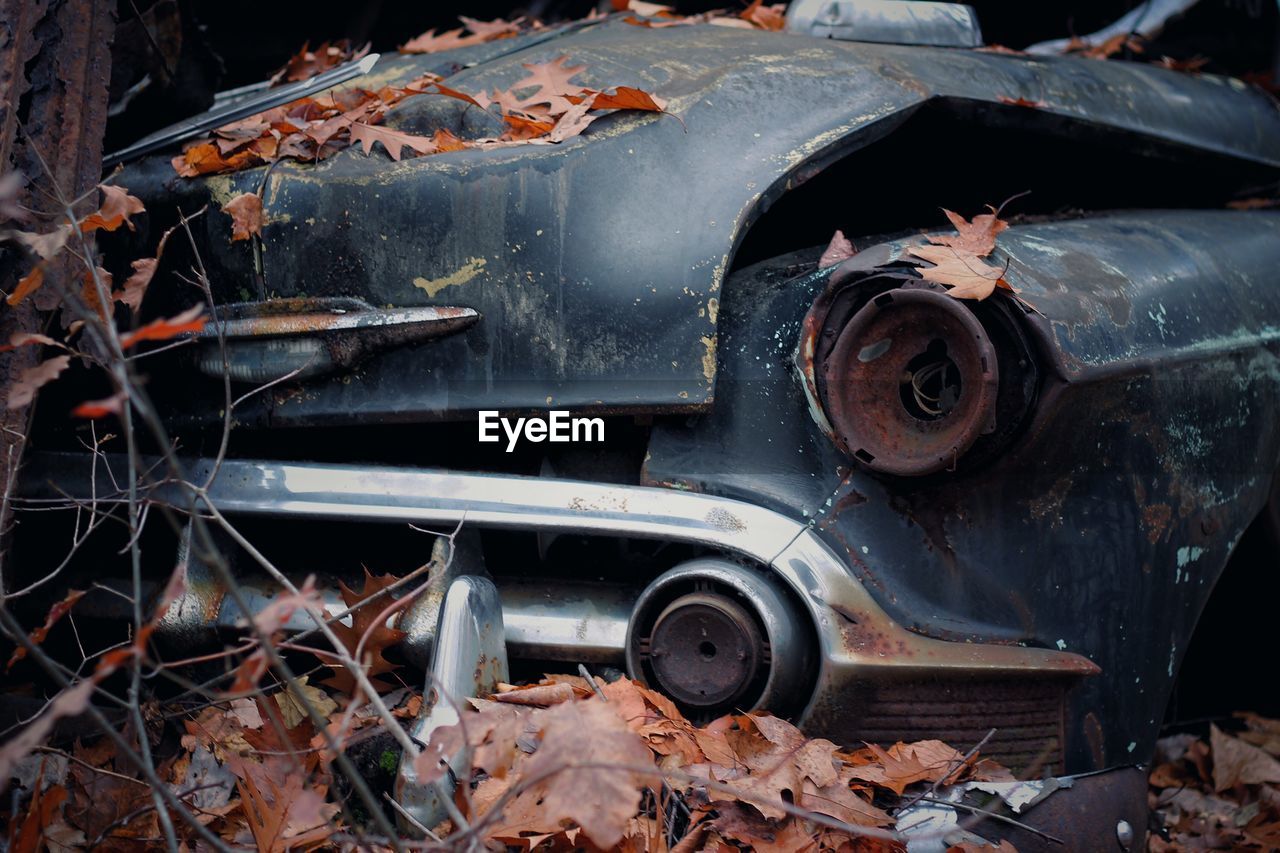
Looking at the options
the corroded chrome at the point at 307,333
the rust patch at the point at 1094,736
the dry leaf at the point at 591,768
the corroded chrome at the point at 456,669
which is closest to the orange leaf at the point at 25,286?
the corroded chrome at the point at 307,333

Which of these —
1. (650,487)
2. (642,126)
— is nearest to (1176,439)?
(650,487)

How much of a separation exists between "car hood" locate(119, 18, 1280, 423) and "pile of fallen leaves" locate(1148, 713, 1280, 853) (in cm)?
→ 143

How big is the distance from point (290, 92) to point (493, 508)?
1035 millimetres

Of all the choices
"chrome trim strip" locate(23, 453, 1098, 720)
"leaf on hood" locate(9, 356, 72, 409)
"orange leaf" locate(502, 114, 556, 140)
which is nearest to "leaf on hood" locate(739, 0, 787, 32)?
"orange leaf" locate(502, 114, 556, 140)

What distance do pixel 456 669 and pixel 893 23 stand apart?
150 centimetres

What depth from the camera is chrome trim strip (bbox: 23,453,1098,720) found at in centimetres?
164

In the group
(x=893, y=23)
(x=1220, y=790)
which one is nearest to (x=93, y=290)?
(x=893, y=23)

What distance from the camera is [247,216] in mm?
1904

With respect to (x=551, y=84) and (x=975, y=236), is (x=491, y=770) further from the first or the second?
(x=551, y=84)

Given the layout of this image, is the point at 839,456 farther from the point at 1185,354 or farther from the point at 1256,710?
the point at 1256,710

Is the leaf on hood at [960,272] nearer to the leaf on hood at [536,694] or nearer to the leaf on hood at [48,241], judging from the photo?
the leaf on hood at [536,694]

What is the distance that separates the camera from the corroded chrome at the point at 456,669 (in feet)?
5.00

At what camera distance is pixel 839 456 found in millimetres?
1730

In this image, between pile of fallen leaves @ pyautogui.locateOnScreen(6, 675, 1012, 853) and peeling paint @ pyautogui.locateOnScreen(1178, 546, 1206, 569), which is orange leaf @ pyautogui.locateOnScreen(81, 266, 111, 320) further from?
peeling paint @ pyautogui.locateOnScreen(1178, 546, 1206, 569)
